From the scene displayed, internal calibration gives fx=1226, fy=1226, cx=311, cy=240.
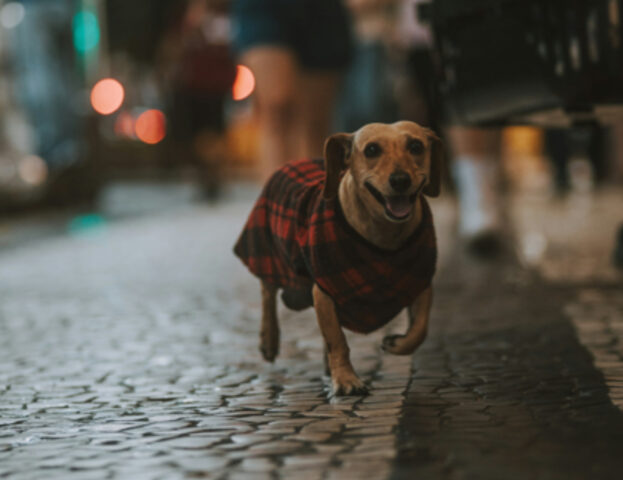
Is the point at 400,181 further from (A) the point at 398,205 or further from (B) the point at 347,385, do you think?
(B) the point at 347,385

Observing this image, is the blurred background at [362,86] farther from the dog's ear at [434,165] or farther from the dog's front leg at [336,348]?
the dog's front leg at [336,348]

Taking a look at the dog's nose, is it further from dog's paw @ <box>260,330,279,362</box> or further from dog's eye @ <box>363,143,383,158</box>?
dog's paw @ <box>260,330,279,362</box>

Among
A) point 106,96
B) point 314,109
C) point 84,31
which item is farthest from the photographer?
point 106,96

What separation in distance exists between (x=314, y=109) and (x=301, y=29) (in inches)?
20.5

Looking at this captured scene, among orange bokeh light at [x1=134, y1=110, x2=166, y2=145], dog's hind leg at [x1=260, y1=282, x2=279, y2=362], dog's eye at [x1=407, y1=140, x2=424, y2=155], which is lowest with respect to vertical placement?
orange bokeh light at [x1=134, y1=110, x2=166, y2=145]

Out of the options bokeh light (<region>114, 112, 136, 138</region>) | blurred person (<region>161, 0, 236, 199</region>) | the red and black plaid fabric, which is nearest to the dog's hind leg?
the red and black plaid fabric

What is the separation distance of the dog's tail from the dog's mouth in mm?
427

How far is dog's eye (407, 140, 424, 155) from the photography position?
3.01 m

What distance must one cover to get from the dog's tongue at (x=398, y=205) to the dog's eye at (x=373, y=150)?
0.12m

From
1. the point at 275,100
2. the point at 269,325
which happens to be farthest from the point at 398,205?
the point at 275,100

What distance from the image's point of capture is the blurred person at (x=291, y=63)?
20.3 ft

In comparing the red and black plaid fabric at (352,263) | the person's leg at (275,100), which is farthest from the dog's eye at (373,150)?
the person's leg at (275,100)

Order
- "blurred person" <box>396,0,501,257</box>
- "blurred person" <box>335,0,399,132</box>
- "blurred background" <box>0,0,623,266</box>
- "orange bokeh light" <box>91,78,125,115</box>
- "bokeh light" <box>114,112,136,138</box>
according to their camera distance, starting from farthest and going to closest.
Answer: "bokeh light" <box>114,112,136,138</box>, "orange bokeh light" <box>91,78,125,115</box>, "blurred person" <box>335,0,399,132</box>, "blurred person" <box>396,0,501,257</box>, "blurred background" <box>0,0,623,266</box>

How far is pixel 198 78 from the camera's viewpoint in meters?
11.5
